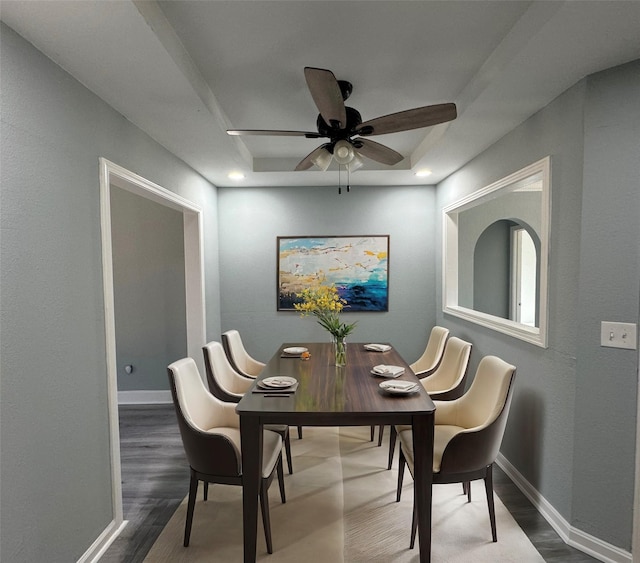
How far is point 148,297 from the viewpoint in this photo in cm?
429

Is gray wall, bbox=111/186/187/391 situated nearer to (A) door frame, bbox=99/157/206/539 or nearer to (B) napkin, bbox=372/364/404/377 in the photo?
(A) door frame, bbox=99/157/206/539

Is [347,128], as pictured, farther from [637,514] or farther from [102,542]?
[102,542]

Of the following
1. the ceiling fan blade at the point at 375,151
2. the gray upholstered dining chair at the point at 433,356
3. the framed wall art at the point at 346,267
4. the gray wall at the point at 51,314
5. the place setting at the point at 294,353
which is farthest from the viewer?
the framed wall art at the point at 346,267

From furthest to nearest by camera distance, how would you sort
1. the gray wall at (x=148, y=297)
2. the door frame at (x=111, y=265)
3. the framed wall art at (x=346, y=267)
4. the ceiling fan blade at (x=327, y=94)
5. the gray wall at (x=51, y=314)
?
the framed wall art at (x=346, y=267)
the gray wall at (x=148, y=297)
the door frame at (x=111, y=265)
the ceiling fan blade at (x=327, y=94)
the gray wall at (x=51, y=314)

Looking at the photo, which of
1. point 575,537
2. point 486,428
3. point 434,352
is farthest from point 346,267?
point 575,537

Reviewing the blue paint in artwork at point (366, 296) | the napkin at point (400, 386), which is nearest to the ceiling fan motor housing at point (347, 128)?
the napkin at point (400, 386)

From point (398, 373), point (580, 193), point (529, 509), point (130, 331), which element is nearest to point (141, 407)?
point (130, 331)

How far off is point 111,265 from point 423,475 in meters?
1.93

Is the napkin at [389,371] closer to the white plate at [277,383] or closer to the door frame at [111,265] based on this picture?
the white plate at [277,383]

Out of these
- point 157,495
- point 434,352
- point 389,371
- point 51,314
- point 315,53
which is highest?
point 315,53

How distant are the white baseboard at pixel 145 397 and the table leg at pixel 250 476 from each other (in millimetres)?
2780

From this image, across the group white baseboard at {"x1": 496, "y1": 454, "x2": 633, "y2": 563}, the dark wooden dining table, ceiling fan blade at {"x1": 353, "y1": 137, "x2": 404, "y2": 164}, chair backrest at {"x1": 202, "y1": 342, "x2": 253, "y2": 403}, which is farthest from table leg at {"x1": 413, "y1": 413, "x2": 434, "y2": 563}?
ceiling fan blade at {"x1": 353, "y1": 137, "x2": 404, "y2": 164}

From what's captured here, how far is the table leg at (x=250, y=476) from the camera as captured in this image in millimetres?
1814

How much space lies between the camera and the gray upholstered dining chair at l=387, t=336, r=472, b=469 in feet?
8.86
